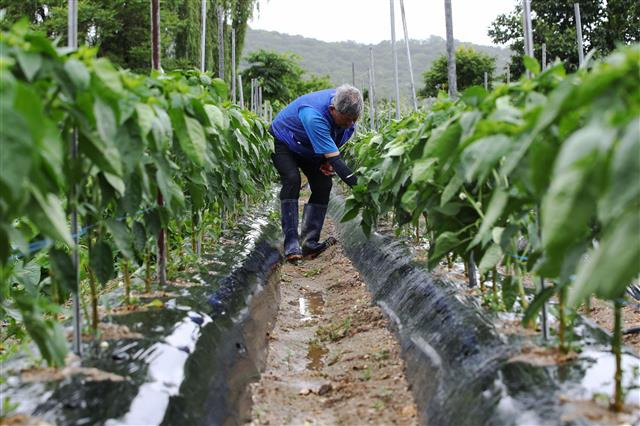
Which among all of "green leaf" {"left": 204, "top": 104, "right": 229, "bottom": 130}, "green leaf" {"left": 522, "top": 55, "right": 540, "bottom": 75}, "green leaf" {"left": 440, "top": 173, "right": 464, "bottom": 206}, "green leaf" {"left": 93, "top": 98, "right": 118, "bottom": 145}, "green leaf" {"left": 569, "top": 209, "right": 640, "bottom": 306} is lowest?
"green leaf" {"left": 569, "top": 209, "right": 640, "bottom": 306}

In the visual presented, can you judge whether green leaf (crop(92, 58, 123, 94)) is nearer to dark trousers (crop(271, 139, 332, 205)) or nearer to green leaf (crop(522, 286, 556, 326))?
green leaf (crop(522, 286, 556, 326))

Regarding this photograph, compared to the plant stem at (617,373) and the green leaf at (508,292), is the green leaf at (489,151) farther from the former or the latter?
the green leaf at (508,292)

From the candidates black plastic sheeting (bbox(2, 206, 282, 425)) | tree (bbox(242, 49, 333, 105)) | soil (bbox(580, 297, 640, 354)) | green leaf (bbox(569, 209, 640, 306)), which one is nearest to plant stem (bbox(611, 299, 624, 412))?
green leaf (bbox(569, 209, 640, 306))

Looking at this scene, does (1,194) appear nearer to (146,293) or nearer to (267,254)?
(146,293)

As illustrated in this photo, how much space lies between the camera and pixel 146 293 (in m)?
2.99

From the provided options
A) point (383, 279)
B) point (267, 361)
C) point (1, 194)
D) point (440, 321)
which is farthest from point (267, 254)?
point (1, 194)

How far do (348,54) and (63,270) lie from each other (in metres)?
88.5

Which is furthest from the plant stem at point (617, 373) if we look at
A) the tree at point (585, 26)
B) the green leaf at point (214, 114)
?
the tree at point (585, 26)

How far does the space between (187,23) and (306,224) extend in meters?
18.4

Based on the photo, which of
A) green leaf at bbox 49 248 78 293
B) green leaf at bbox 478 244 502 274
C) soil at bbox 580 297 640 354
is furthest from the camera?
soil at bbox 580 297 640 354

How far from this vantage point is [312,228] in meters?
6.00

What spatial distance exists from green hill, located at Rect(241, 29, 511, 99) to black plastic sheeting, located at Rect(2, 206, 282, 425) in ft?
215

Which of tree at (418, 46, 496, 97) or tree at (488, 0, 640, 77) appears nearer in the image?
tree at (488, 0, 640, 77)

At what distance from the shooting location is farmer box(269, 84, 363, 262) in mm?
5121
